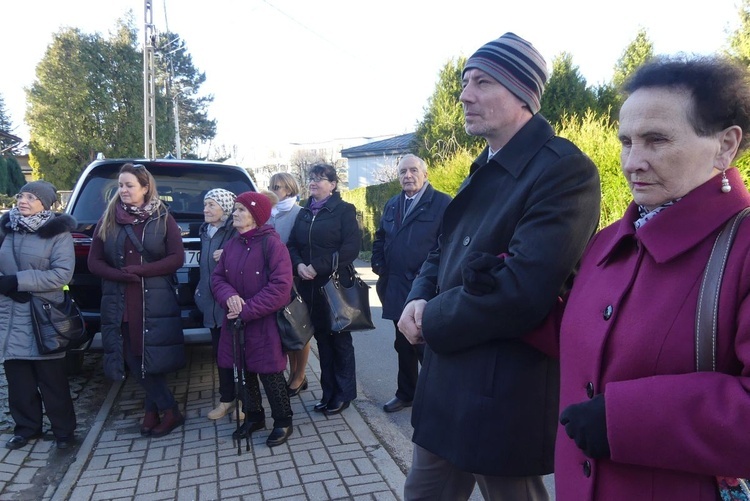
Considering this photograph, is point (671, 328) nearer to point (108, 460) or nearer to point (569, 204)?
point (569, 204)

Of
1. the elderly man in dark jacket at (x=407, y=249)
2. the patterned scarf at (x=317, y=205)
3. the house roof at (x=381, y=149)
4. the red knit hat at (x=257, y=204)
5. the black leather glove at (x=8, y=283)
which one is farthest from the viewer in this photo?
the house roof at (x=381, y=149)

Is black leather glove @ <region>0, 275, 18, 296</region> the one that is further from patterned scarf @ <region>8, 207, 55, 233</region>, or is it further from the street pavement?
the street pavement

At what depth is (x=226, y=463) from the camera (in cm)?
363

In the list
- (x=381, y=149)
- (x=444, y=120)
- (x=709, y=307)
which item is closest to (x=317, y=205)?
(x=709, y=307)

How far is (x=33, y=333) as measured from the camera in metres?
3.77

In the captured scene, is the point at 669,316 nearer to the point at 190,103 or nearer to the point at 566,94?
the point at 566,94

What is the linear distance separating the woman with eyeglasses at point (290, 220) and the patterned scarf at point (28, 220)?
5.64ft

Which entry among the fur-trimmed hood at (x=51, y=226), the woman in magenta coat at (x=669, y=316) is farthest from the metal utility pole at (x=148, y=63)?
the woman in magenta coat at (x=669, y=316)

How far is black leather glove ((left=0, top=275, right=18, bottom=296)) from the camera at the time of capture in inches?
143

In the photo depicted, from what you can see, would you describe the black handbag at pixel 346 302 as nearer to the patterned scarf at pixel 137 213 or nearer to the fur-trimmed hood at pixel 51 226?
the patterned scarf at pixel 137 213

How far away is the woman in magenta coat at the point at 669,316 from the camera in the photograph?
1.09m

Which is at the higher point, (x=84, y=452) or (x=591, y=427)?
(x=591, y=427)

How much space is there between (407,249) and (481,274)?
2820 millimetres

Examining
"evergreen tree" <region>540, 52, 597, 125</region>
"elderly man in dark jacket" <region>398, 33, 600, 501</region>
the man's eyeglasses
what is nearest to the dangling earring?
"elderly man in dark jacket" <region>398, 33, 600, 501</region>
